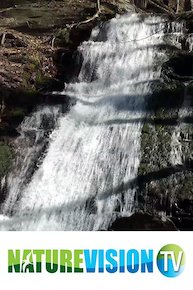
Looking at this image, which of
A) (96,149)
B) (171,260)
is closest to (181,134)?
(96,149)

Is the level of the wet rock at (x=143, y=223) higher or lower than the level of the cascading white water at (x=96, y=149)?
lower

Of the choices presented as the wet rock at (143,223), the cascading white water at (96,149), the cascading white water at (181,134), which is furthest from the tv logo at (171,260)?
the cascading white water at (181,134)

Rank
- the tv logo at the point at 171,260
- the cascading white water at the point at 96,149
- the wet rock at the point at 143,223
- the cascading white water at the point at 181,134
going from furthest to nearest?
the cascading white water at the point at 181,134 < the cascading white water at the point at 96,149 < the wet rock at the point at 143,223 < the tv logo at the point at 171,260

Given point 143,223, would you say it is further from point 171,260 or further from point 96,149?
point 96,149

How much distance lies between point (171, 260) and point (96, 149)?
3379 millimetres

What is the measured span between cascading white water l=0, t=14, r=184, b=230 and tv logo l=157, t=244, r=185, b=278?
2.04 m

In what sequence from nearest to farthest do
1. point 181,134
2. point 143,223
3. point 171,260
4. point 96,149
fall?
point 171,260, point 143,223, point 181,134, point 96,149

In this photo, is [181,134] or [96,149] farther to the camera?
[96,149]

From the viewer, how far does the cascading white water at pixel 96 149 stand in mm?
7625

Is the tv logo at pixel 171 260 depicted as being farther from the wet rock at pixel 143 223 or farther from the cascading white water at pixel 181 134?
the cascading white water at pixel 181 134

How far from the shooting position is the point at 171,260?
537cm

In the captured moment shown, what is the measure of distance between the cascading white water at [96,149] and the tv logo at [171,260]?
2041 mm

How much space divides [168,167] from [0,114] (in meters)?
3.63

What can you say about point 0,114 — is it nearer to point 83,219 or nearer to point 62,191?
point 62,191
